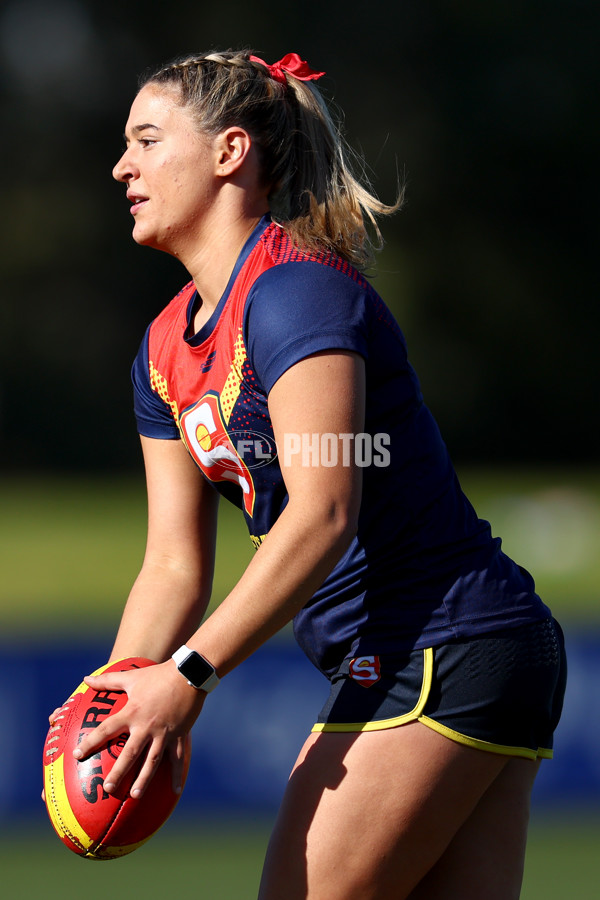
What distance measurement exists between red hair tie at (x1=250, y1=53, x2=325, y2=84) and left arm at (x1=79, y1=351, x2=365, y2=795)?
2.58ft

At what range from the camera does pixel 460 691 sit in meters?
2.20

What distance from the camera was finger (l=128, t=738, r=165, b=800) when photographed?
6.59 feet

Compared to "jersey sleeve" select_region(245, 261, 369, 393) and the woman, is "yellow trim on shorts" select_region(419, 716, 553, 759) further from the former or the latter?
"jersey sleeve" select_region(245, 261, 369, 393)

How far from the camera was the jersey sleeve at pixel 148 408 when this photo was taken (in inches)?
102

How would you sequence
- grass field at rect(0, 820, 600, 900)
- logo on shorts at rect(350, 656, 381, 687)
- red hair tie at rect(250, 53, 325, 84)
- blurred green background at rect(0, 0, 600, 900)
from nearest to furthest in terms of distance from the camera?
logo on shorts at rect(350, 656, 381, 687), red hair tie at rect(250, 53, 325, 84), grass field at rect(0, 820, 600, 900), blurred green background at rect(0, 0, 600, 900)

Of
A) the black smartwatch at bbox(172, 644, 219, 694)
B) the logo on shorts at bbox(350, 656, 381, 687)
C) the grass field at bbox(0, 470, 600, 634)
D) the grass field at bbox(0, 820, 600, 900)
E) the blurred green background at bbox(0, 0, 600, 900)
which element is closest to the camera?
the black smartwatch at bbox(172, 644, 219, 694)

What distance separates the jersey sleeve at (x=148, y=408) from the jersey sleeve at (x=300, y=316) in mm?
471

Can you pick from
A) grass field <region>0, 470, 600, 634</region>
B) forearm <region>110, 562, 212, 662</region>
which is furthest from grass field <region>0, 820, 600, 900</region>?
forearm <region>110, 562, 212, 662</region>

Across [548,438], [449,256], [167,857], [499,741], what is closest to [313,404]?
[499,741]

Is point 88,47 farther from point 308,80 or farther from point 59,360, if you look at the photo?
point 308,80

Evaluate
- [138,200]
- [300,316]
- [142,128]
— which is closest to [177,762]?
[300,316]

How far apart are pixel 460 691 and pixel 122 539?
446 inches

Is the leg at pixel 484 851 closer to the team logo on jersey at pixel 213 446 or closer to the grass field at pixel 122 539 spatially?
the team logo on jersey at pixel 213 446

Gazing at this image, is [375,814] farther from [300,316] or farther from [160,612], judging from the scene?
[300,316]
